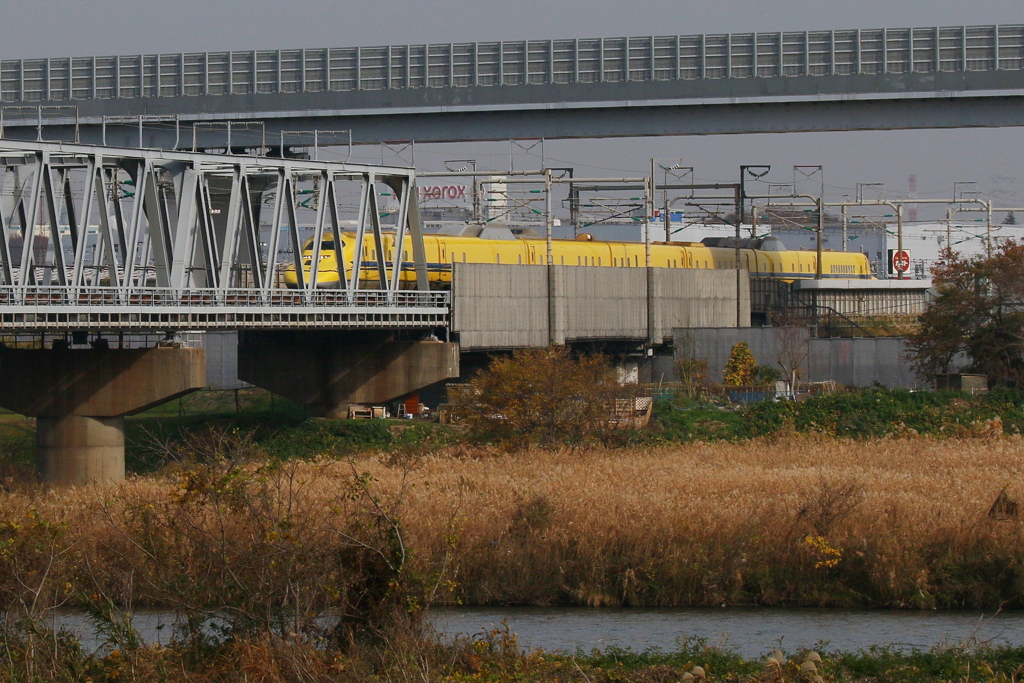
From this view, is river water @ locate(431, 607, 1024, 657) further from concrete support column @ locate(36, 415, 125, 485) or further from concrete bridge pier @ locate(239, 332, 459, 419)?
concrete bridge pier @ locate(239, 332, 459, 419)

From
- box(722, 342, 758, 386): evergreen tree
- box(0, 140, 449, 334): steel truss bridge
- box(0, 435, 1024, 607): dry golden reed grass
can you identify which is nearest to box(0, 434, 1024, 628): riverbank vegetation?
box(0, 435, 1024, 607): dry golden reed grass

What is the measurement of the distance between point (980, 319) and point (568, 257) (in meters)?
18.7

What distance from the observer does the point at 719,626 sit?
79.7ft

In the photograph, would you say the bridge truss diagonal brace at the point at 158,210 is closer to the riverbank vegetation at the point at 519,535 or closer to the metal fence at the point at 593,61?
the riverbank vegetation at the point at 519,535

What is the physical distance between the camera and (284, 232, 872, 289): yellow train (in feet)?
186

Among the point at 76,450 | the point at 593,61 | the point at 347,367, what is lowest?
the point at 76,450

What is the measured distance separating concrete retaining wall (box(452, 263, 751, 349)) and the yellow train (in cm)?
213

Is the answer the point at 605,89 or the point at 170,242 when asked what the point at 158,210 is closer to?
the point at 170,242

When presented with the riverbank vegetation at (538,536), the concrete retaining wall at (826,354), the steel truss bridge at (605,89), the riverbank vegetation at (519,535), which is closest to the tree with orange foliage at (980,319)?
the concrete retaining wall at (826,354)

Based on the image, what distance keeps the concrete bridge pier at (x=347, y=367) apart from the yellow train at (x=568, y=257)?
258 centimetres

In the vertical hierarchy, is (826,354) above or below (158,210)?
below

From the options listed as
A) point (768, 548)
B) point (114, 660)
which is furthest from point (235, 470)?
point (768, 548)

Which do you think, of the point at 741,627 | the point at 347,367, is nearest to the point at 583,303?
the point at 347,367

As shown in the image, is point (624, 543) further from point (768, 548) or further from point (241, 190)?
point (241, 190)
